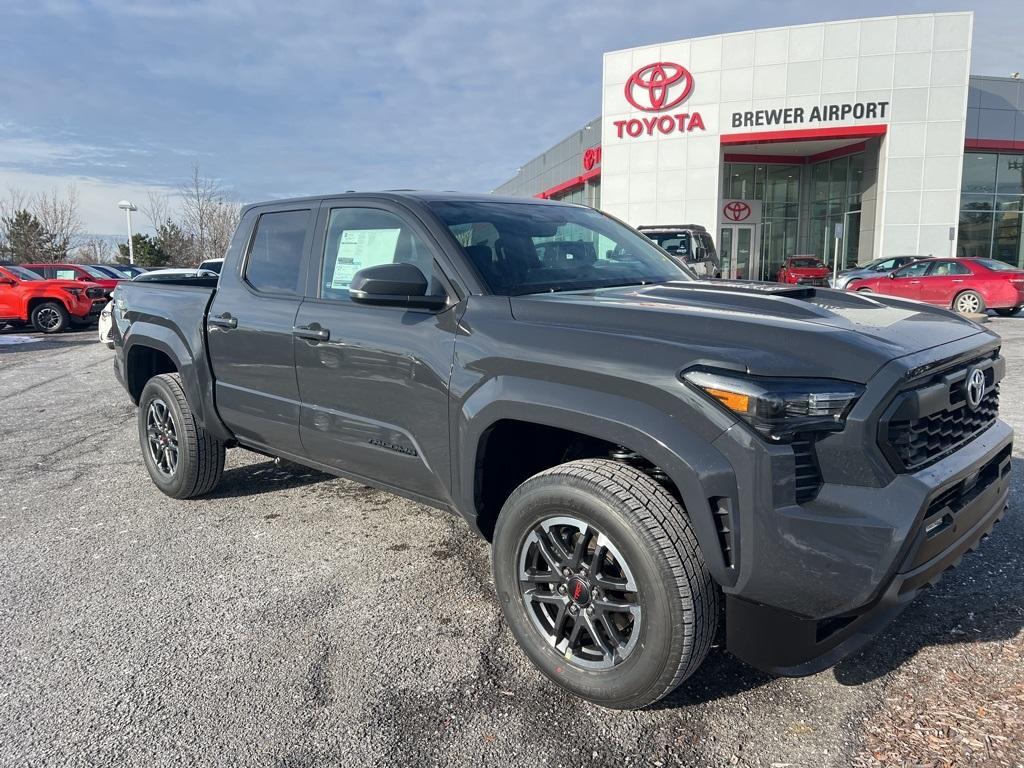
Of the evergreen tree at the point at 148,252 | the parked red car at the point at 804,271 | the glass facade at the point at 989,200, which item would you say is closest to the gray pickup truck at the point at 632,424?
the parked red car at the point at 804,271

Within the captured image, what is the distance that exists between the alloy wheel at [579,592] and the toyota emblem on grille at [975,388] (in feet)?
4.43

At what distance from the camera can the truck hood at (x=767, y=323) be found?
2193mm

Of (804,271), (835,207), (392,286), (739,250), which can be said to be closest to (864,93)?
(835,207)

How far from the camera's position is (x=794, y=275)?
1073 inches

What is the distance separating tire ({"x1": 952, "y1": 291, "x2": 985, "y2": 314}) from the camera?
55.0 ft

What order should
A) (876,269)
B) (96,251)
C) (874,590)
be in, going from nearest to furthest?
(874,590), (876,269), (96,251)

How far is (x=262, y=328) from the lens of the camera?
3.94m

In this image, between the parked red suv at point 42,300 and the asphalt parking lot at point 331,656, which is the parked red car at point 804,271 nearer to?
the parked red suv at point 42,300

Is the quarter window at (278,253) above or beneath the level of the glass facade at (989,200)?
beneath

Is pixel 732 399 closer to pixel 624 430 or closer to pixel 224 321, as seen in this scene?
pixel 624 430

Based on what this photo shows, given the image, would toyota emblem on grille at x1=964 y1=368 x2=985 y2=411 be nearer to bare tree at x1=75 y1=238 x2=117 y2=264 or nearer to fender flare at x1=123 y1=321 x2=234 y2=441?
fender flare at x1=123 y1=321 x2=234 y2=441

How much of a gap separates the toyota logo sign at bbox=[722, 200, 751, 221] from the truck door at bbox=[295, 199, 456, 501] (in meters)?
31.2

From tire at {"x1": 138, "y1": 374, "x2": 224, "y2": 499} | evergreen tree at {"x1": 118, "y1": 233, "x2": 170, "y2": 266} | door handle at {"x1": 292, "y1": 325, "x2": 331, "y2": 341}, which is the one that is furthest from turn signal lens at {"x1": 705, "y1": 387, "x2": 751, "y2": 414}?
evergreen tree at {"x1": 118, "y1": 233, "x2": 170, "y2": 266}

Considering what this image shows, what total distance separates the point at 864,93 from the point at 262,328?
28105 mm
